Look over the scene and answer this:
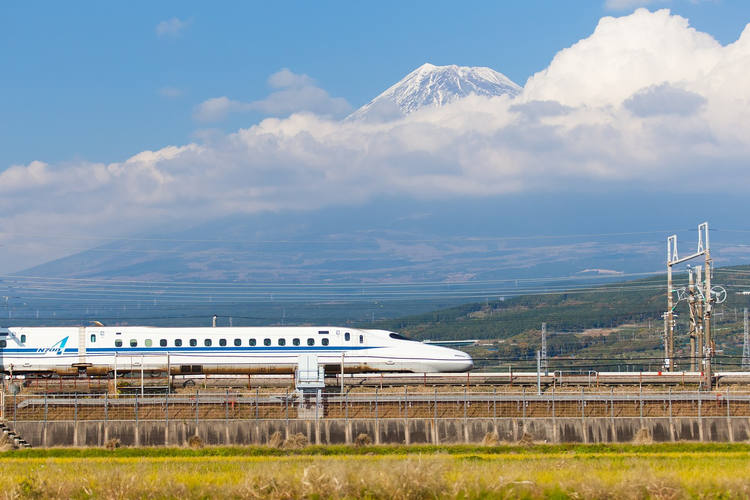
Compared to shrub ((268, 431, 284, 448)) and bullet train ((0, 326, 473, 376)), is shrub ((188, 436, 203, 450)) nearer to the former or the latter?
shrub ((268, 431, 284, 448))

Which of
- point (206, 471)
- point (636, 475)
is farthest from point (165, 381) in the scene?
point (636, 475)

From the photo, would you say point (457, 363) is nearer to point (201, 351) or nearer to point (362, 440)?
point (201, 351)

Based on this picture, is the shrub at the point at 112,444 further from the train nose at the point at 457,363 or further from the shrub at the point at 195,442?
the train nose at the point at 457,363

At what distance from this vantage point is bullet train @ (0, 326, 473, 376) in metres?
72.1

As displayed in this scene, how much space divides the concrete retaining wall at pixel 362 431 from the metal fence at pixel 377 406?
5.68ft

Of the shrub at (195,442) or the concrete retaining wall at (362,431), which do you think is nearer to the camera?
the shrub at (195,442)

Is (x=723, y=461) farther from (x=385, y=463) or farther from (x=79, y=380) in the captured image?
(x=79, y=380)

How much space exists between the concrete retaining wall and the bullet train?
15.9 meters

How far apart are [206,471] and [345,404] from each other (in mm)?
21532

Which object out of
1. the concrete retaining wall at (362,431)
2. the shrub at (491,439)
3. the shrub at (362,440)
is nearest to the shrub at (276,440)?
the concrete retaining wall at (362,431)

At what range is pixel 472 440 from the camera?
56031mm

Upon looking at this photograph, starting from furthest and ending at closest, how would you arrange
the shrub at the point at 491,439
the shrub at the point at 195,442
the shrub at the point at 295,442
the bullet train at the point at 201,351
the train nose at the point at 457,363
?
1. the train nose at the point at 457,363
2. the bullet train at the point at 201,351
3. the shrub at the point at 195,442
4. the shrub at the point at 491,439
5. the shrub at the point at 295,442

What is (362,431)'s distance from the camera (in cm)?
5619

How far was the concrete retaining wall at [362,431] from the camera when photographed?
5591 cm
